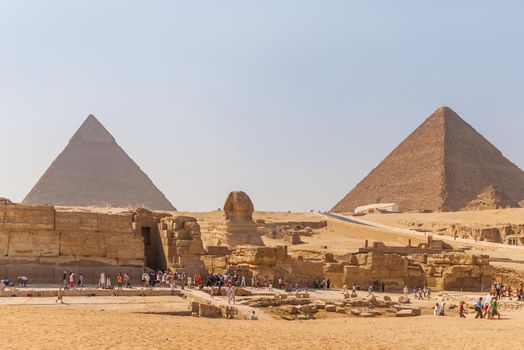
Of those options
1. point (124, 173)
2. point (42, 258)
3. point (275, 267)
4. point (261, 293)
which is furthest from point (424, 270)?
point (124, 173)

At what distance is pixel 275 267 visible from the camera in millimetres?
16797

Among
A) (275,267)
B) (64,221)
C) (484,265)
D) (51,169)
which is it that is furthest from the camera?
(51,169)

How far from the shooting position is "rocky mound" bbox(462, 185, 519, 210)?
61.8 metres

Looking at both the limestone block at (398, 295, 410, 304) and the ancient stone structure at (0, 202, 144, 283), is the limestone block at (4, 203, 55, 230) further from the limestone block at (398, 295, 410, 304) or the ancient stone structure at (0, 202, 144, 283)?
the limestone block at (398, 295, 410, 304)

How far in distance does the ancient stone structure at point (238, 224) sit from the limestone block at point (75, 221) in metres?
8.76

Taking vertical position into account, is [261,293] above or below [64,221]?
below

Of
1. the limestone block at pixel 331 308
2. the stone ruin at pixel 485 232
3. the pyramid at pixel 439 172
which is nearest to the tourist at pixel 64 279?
the limestone block at pixel 331 308

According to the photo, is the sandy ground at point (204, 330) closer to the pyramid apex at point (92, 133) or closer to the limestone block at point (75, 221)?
the limestone block at point (75, 221)

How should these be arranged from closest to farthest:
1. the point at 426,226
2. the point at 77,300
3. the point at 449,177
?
the point at 77,300 < the point at 426,226 < the point at 449,177

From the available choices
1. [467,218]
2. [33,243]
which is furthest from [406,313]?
[467,218]

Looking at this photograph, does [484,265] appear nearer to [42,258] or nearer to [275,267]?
[275,267]

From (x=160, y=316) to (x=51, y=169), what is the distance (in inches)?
1982

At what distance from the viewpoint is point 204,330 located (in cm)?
927

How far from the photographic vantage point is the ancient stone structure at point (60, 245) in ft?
48.2
